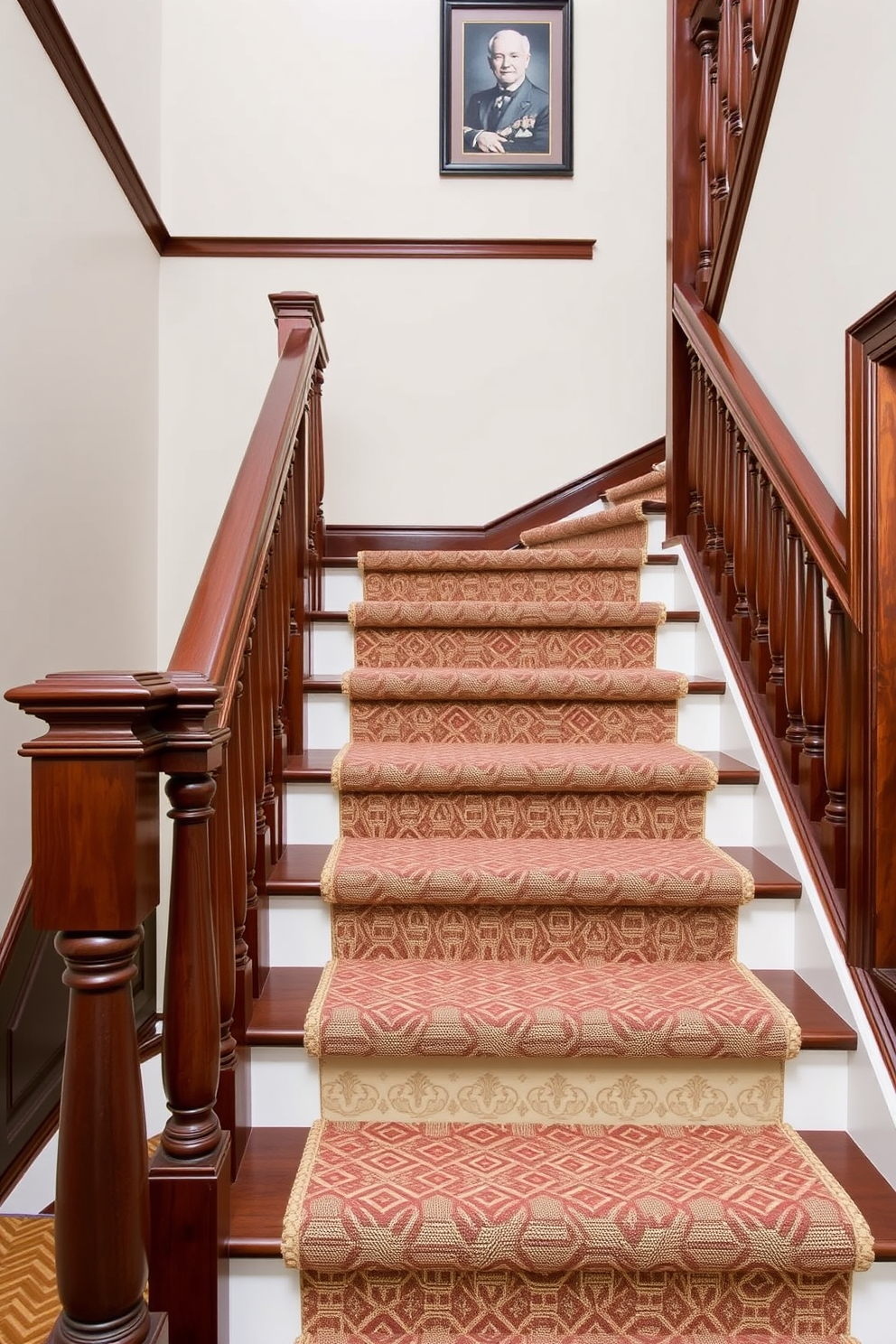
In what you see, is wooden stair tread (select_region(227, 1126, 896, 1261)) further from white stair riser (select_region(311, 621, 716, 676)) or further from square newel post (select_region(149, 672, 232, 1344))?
white stair riser (select_region(311, 621, 716, 676))

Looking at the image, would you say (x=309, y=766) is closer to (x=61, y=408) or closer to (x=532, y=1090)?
(x=532, y=1090)

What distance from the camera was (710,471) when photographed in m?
2.48

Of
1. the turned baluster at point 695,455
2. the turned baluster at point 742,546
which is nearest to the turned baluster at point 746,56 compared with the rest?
the turned baluster at point 695,455

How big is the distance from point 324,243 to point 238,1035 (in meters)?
3.22

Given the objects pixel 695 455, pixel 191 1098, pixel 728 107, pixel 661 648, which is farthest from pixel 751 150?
pixel 191 1098

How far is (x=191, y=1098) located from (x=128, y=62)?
11.1 feet

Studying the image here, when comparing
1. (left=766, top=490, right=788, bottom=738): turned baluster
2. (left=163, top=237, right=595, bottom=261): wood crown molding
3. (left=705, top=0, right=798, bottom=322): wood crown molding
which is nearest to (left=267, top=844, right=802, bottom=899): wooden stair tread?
(left=766, top=490, right=788, bottom=738): turned baluster

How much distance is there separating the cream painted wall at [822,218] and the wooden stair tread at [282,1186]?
45.7 inches

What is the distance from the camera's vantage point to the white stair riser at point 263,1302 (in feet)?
4.02

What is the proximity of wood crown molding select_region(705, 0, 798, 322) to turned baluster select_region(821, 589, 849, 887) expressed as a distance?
1.22m

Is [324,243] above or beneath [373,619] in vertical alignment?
above

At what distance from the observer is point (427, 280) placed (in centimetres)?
378

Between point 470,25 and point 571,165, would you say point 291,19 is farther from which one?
point 571,165

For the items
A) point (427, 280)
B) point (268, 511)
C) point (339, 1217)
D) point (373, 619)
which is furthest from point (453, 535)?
point (339, 1217)
